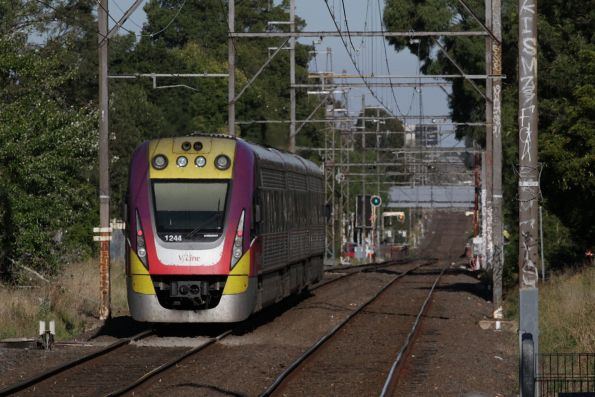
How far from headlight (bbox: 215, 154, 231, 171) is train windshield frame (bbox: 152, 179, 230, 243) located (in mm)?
242

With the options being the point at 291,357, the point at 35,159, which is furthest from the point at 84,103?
the point at 291,357

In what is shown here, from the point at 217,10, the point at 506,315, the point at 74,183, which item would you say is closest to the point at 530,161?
the point at 506,315

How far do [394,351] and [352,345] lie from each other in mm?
1126

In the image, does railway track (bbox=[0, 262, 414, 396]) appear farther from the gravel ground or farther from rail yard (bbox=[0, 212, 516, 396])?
the gravel ground

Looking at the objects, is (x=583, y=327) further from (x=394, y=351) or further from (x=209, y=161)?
(x=209, y=161)

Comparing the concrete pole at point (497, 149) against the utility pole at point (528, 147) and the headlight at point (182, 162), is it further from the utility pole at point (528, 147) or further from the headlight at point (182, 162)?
the utility pole at point (528, 147)

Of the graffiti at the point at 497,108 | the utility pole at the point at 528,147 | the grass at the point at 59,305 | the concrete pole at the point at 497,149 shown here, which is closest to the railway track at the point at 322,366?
the utility pole at the point at 528,147

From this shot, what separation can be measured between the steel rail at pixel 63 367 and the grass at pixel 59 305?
2054 mm

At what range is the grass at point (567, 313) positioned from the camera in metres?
17.7

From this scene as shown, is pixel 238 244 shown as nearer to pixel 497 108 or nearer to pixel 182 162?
pixel 182 162

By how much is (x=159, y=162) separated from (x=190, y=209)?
3.23 feet

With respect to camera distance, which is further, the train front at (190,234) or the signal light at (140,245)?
the signal light at (140,245)

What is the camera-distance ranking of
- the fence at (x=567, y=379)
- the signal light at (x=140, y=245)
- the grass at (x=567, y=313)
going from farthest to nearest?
the signal light at (x=140, y=245)
the grass at (x=567, y=313)
the fence at (x=567, y=379)

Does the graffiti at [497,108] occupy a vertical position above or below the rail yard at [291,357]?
above
